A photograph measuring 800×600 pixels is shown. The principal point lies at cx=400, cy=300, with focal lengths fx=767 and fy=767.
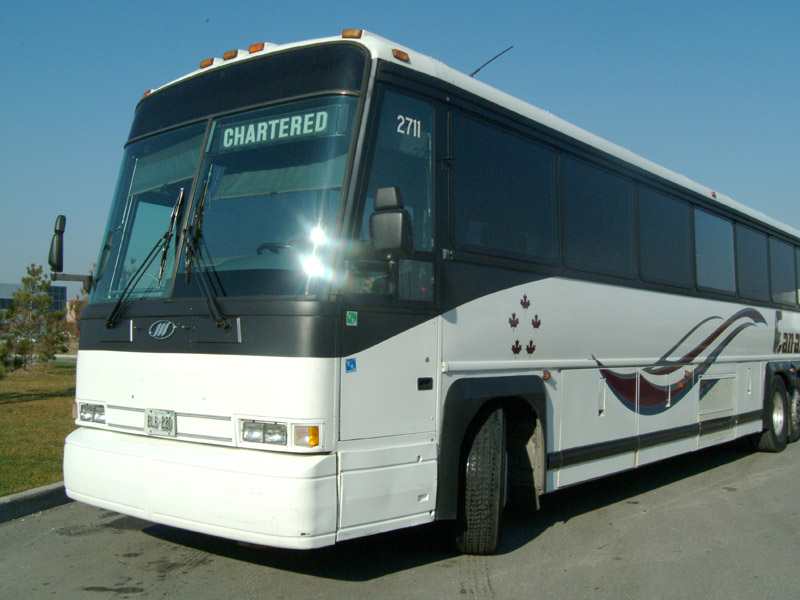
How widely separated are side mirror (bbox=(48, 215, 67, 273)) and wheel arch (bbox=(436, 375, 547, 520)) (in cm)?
325

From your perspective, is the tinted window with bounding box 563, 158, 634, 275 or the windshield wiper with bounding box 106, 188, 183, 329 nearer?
the windshield wiper with bounding box 106, 188, 183, 329

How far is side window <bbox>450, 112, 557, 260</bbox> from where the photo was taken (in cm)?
566

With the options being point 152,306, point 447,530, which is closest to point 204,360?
point 152,306

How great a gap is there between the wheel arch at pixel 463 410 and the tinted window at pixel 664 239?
277 cm

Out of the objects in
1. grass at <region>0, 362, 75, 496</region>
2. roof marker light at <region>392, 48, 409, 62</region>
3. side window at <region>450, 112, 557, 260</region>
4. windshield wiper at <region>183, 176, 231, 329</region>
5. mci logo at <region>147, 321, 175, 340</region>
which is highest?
roof marker light at <region>392, 48, 409, 62</region>

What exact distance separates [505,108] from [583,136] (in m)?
1.41

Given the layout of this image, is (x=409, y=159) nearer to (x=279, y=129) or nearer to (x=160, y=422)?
(x=279, y=129)

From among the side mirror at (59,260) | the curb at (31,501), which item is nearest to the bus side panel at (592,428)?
the side mirror at (59,260)

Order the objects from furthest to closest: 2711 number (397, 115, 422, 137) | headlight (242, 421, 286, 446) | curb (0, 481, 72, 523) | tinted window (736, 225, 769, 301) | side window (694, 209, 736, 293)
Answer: tinted window (736, 225, 769, 301) → side window (694, 209, 736, 293) → curb (0, 481, 72, 523) → 2711 number (397, 115, 422, 137) → headlight (242, 421, 286, 446)

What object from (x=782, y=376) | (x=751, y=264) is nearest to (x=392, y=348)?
(x=751, y=264)

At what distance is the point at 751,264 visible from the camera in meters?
11.0

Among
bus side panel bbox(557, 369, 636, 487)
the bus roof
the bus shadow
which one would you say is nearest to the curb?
the bus shadow

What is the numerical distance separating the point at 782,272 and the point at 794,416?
2307 millimetres

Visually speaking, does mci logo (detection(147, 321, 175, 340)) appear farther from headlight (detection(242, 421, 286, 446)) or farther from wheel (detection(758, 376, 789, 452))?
wheel (detection(758, 376, 789, 452))
